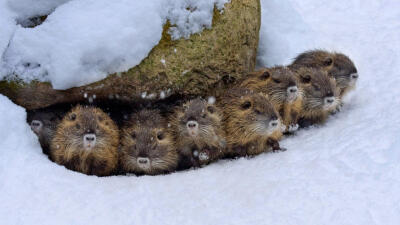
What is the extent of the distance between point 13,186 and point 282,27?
4.49m

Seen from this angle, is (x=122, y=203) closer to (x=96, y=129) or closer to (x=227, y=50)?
(x=96, y=129)

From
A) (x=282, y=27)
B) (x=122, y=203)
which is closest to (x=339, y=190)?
(x=122, y=203)

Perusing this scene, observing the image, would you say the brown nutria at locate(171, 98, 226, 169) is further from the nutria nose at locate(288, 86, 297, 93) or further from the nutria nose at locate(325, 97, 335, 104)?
the nutria nose at locate(325, 97, 335, 104)

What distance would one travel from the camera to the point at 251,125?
5215mm

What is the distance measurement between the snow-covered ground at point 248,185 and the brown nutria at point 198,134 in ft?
0.59

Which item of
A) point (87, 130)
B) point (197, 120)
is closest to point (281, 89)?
point (197, 120)

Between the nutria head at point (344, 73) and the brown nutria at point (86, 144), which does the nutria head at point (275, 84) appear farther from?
the brown nutria at point (86, 144)

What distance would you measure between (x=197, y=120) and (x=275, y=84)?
44.3 inches

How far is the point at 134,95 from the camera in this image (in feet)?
17.3

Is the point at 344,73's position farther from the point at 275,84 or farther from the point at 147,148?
the point at 147,148

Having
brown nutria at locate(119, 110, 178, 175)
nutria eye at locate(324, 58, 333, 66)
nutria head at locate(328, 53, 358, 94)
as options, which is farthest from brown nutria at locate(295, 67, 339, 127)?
brown nutria at locate(119, 110, 178, 175)

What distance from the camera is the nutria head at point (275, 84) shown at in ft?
18.2

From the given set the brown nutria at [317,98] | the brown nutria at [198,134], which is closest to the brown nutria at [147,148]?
the brown nutria at [198,134]

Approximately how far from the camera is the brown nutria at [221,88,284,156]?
517 centimetres
